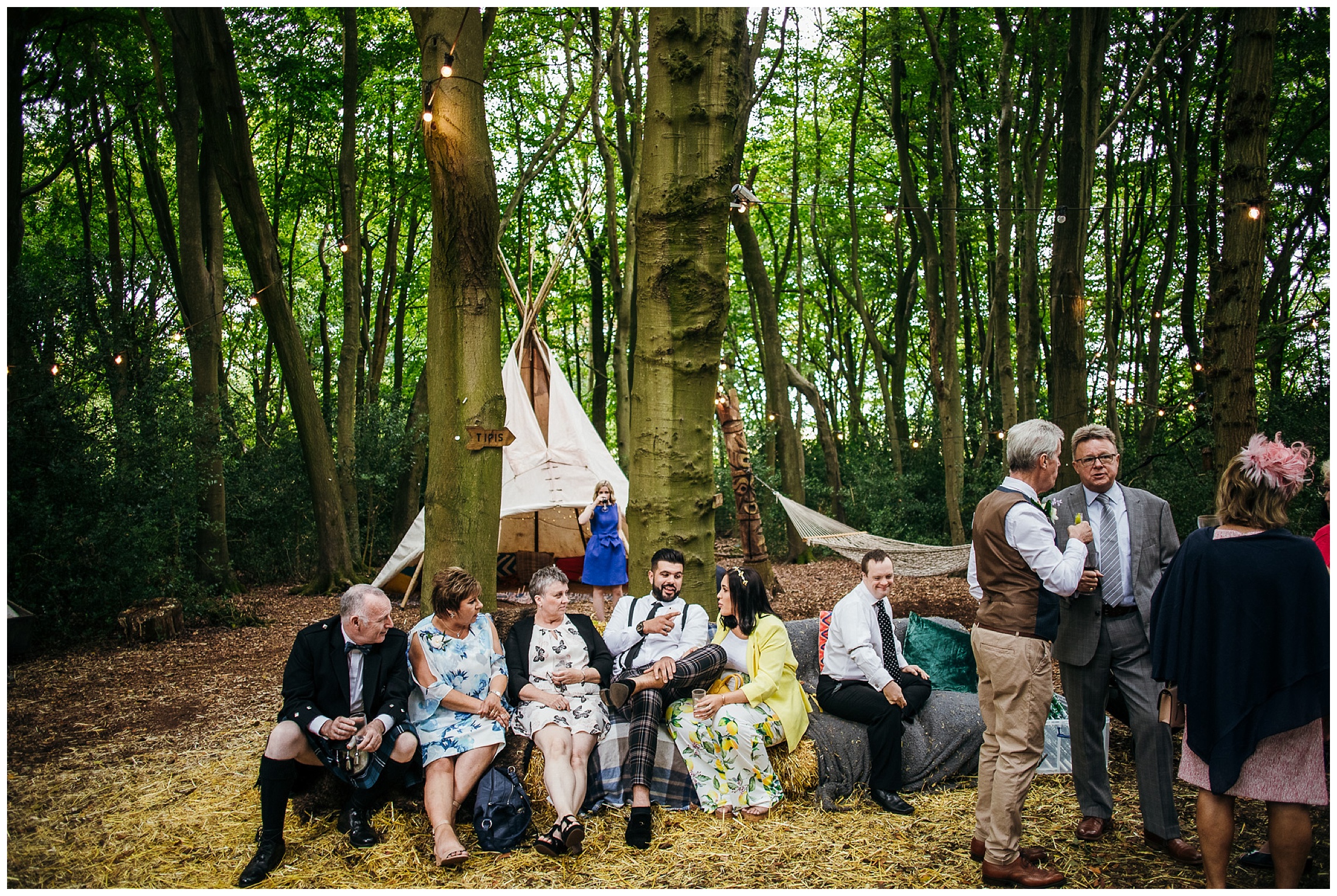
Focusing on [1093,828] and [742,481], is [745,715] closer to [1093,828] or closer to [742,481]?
[1093,828]

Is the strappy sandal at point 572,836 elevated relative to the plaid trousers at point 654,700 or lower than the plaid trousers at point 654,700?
lower

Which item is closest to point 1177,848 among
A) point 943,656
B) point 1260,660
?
point 1260,660

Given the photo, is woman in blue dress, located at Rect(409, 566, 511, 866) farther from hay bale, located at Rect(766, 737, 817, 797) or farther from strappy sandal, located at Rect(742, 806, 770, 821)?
hay bale, located at Rect(766, 737, 817, 797)

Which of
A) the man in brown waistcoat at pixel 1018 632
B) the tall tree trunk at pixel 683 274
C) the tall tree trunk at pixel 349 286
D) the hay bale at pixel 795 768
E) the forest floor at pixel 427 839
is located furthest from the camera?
the tall tree trunk at pixel 349 286

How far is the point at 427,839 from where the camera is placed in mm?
3342

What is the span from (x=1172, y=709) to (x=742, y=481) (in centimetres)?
506

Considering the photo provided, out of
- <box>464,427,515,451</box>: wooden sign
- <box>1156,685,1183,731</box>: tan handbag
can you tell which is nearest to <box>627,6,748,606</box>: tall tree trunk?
<box>464,427,515,451</box>: wooden sign

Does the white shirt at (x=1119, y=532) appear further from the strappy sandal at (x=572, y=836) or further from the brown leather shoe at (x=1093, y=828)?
the strappy sandal at (x=572, y=836)

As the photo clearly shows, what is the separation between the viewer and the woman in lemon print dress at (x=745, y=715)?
3.61 metres

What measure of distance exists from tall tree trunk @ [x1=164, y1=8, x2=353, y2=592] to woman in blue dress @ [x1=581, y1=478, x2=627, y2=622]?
10.7ft

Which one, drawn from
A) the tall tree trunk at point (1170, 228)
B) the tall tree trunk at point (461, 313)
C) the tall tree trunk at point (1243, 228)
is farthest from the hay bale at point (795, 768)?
the tall tree trunk at point (1170, 228)

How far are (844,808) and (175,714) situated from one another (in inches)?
161

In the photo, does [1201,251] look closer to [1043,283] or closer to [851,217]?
[1043,283]

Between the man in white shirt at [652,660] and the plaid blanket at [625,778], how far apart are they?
70 millimetres
